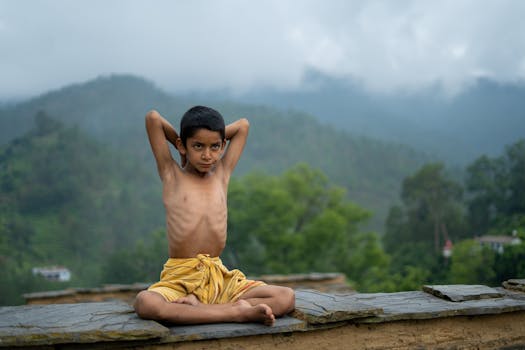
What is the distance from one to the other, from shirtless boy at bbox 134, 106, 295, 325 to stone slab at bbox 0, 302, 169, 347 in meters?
0.14

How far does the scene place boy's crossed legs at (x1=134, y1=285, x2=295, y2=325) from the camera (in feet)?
7.77

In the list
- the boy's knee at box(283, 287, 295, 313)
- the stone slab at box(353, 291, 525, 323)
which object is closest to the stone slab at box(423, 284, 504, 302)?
the stone slab at box(353, 291, 525, 323)

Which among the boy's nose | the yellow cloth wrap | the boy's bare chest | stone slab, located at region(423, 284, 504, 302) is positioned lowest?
stone slab, located at region(423, 284, 504, 302)

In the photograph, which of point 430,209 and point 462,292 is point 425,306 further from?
point 430,209

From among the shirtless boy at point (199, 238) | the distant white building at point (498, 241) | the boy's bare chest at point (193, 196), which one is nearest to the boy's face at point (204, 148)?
the shirtless boy at point (199, 238)

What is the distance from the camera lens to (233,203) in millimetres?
19016

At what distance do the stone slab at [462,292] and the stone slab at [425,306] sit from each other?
0.09 ft

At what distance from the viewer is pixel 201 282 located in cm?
261

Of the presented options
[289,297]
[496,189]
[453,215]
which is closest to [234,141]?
[289,297]

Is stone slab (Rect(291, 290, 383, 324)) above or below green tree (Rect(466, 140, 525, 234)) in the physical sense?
below

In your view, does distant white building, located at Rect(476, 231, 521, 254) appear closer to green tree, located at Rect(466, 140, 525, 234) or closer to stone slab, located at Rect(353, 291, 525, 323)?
green tree, located at Rect(466, 140, 525, 234)

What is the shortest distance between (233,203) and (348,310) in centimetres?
1652

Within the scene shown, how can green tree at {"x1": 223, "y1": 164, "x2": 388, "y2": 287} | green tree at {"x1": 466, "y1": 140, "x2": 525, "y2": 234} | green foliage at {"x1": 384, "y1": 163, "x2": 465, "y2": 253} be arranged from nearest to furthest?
green tree at {"x1": 466, "y1": 140, "x2": 525, "y2": 234} → green foliage at {"x1": 384, "y1": 163, "x2": 465, "y2": 253} → green tree at {"x1": 223, "y1": 164, "x2": 388, "y2": 287}

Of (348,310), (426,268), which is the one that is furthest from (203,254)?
(426,268)
